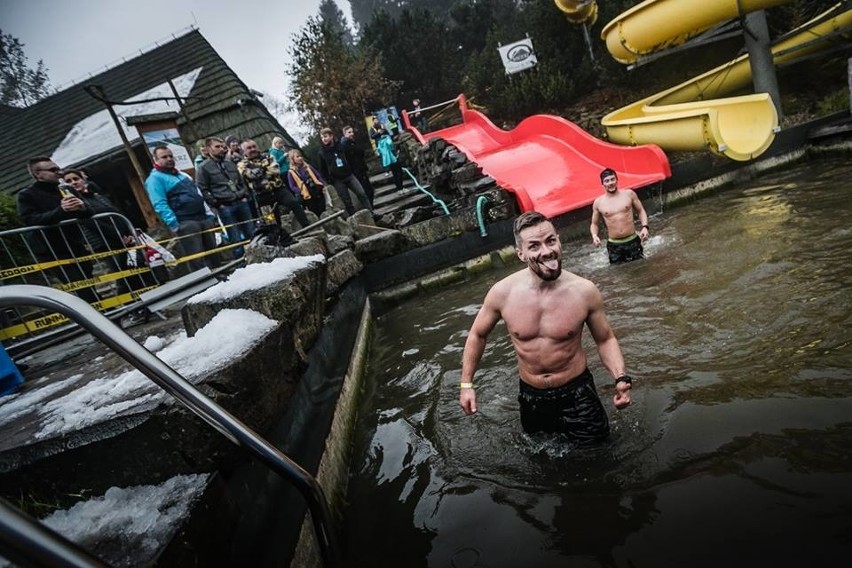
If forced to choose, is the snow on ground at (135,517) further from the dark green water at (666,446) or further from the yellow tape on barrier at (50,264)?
the yellow tape on barrier at (50,264)

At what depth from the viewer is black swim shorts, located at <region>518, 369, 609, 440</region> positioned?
2.64 meters

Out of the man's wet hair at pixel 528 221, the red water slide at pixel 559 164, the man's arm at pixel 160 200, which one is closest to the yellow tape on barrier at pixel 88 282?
the man's arm at pixel 160 200

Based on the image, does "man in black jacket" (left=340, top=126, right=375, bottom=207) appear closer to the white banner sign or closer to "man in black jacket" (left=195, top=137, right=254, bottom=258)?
"man in black jacket" (left=195, top=137, right=254, bottom=258)

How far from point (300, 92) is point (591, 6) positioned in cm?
1073

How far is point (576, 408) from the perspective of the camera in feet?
8.68

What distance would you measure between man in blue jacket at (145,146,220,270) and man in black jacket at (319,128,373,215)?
11.6 feet

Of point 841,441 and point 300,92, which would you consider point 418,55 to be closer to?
point 300,92

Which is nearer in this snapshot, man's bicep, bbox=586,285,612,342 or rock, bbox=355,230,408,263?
man's bicep, bbox=586,285,612,342

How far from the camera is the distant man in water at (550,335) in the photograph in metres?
2.53

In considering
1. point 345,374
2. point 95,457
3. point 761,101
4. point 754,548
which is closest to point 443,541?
point 754,548

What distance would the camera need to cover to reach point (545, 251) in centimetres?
250

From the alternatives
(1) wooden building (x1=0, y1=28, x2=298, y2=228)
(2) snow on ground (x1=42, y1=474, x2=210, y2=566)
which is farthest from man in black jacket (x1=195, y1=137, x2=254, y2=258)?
(1) wooden building (x1=0, y1=28, x2=298, y2=228)

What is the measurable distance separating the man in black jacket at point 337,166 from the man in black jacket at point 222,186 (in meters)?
2.50

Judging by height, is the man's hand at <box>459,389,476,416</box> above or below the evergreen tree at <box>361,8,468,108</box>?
below
